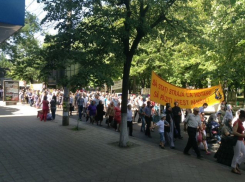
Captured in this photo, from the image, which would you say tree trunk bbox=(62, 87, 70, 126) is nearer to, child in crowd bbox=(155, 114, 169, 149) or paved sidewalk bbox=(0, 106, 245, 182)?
paved sidewalk bbox=(0, 106, 245, 182)

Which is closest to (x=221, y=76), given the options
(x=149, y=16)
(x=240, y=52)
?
(x=240, y=52)

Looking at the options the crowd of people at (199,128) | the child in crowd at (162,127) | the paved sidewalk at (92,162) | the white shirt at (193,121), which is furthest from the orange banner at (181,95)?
the white shirt at (193,121)

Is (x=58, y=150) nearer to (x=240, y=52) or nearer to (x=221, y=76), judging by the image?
(x=221, y=76)

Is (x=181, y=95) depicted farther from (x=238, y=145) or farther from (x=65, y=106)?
(x=65, y=106)

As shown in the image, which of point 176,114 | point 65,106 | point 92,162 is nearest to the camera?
point 92,162

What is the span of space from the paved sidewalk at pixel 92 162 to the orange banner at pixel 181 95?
8.04 feet

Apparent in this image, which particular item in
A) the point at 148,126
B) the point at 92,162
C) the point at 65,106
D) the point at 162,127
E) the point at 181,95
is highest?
the point at 181,95

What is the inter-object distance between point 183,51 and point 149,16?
1256 cm

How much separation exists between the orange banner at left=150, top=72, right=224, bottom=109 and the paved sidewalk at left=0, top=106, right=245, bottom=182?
245 cm

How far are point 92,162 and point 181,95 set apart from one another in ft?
20.8

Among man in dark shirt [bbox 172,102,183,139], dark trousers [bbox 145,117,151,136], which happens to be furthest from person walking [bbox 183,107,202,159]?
dark trousers [bbox 145,117,151,136]

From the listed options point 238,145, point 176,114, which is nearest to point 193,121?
point 238,145

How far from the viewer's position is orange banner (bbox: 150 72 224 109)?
414 inches

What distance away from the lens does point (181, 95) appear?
37.5 feet
